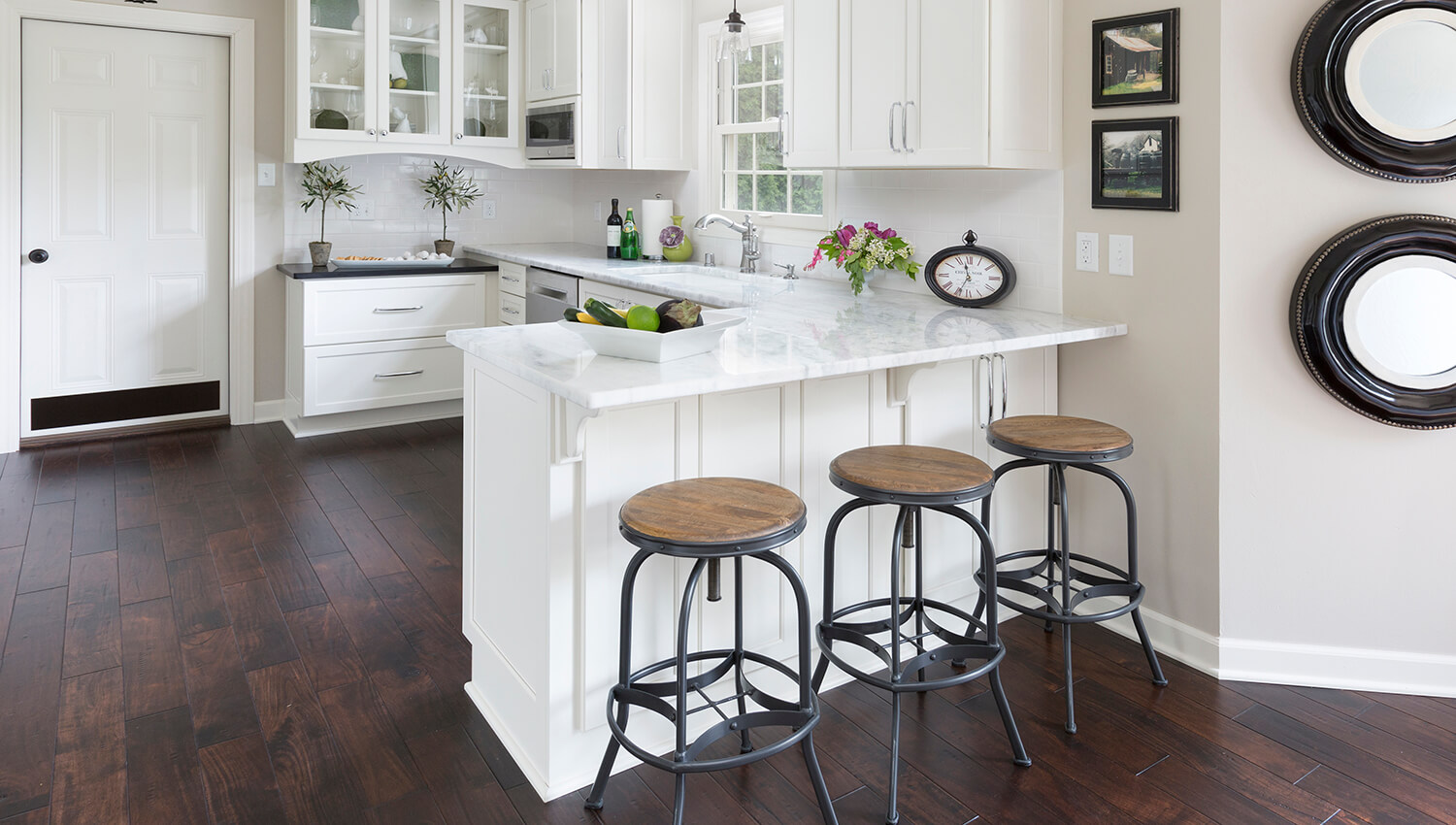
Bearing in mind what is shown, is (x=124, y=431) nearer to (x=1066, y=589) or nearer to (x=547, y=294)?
(x=547, y=294)

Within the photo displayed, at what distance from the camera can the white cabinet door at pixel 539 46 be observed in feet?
16.2

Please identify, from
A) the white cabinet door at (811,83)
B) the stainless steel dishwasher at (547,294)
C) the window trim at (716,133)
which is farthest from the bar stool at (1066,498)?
the stainless steel dishwasher at (547,294)

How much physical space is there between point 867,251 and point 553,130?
2.47 metres

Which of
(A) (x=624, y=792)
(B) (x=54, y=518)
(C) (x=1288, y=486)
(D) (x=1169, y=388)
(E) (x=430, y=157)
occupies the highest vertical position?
(E) (x=430, y=157)

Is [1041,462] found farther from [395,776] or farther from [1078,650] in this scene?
[395,776]

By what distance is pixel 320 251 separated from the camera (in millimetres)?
4938

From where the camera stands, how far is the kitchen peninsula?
6.58 ft

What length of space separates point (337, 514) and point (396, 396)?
4.87ft

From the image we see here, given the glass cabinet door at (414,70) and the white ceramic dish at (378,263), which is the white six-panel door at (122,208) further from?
the glass cabinet door at (414,70)

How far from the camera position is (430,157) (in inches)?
215

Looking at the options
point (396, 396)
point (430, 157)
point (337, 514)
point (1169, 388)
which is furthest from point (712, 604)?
point (430, 157)

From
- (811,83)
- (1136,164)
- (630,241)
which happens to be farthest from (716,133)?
(1136,164)

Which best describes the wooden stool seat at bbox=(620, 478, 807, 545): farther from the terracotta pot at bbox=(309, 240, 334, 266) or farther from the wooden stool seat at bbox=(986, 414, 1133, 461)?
the terracotta pot at bbox=(309, 240, 334, 266)

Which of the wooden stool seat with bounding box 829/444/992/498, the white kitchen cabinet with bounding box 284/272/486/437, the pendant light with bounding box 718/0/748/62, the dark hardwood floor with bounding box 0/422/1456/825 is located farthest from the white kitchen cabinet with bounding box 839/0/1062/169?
the white kitchen cabinet with bounding box 284/272/486/437
